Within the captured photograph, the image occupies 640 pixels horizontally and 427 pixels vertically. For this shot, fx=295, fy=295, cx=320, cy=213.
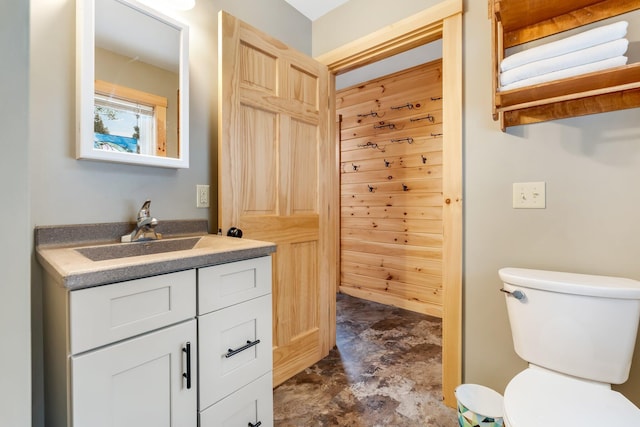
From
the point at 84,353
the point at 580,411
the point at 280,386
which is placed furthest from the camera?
the point at 280,386

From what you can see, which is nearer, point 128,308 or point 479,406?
point 128,308

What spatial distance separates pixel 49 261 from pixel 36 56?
0.78 metres

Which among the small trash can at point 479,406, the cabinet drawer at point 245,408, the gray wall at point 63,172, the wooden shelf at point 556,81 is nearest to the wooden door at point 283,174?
the gray wall at point 63,172

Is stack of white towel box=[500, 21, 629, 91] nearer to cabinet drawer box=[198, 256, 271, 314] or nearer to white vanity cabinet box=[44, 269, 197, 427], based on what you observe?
cabinet drawer box=[198, 256, 271, 314]

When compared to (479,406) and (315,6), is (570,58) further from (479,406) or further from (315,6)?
(315,6)

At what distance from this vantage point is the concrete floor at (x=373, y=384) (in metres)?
1.48

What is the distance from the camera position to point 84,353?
0.74 meters

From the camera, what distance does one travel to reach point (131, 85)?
1305 mm

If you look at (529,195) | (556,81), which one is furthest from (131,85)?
(529,195)

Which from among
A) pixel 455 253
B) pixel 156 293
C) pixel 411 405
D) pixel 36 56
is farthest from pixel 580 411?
pixel 36 56

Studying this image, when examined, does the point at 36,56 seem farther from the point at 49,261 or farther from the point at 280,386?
the point at 280,386

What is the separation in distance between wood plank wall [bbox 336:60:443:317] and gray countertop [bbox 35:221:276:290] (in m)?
2.15

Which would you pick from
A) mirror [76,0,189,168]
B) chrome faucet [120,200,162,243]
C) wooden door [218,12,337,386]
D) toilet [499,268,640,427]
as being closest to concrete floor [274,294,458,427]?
wooden door [218,12,337,386]

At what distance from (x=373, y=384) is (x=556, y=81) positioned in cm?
174
